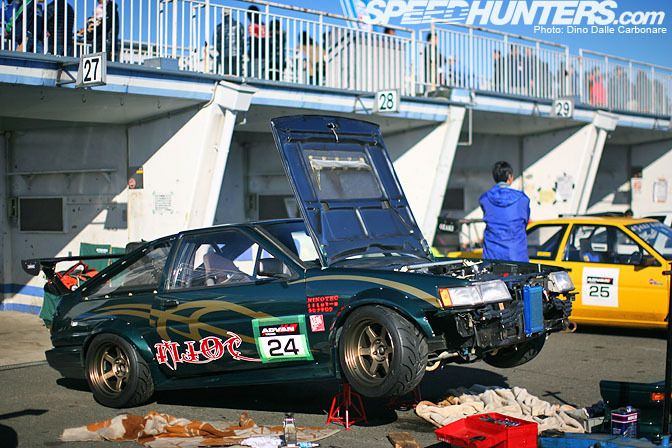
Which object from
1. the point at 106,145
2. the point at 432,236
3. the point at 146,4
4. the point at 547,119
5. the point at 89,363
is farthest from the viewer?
the point at 547,119

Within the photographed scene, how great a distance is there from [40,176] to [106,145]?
1.67 m

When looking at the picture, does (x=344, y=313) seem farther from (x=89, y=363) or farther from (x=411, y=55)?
(x=411, y=55)

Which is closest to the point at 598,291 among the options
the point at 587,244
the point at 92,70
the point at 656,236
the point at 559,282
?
the point at 587,244

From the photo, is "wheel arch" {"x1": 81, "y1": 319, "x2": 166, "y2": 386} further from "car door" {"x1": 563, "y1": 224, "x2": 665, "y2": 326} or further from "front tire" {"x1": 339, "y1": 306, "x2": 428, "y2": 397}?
"car door" {"x1": 563, "y1": 224, "x2": 665, "y2": 326}

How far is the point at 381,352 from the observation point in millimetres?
6105

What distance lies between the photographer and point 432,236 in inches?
611

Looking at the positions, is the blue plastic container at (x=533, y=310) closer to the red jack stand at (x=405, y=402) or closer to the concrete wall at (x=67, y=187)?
the red jack stand at (x=405, y=402)

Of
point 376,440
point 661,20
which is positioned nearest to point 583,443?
point 376,440

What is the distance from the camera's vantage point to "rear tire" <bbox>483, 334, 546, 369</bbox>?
6977 mm

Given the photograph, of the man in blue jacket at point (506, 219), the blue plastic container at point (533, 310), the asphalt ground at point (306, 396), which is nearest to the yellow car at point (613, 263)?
the asphalt ground at point (306, 396)

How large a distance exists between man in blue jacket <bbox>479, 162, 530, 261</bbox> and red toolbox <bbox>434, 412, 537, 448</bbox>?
146 inches

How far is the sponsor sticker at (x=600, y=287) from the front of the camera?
10742mm

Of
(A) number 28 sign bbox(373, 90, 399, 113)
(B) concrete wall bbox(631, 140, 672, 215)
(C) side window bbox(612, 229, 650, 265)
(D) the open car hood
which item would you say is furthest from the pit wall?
(D) the open car hood

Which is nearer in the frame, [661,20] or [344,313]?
[344,313]
